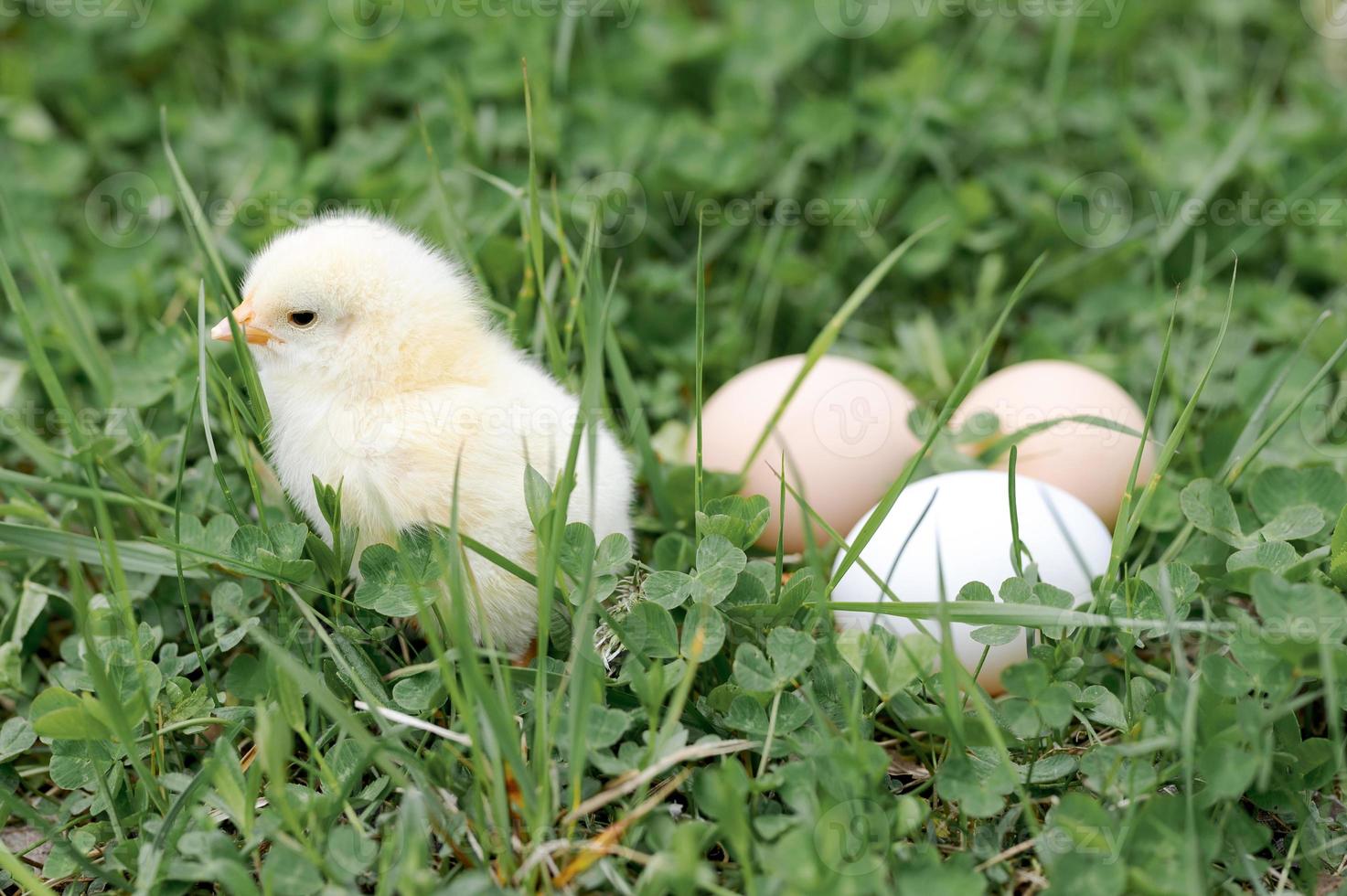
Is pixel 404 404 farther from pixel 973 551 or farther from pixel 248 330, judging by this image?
pixel 973 551

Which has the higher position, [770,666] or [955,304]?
[955,304]

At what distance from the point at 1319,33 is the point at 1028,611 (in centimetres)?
298

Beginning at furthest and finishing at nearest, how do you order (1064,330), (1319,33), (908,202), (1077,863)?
(1319,33) < (908,202) < (1064,330) < (1077,863)

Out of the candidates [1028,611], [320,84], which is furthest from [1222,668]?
[320,84]

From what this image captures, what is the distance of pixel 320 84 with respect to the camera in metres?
3.29

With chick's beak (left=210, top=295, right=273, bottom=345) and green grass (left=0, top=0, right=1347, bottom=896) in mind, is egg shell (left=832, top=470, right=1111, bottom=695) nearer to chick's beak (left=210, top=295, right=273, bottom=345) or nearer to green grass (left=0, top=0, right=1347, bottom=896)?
green grass (left=0, top=0, right=1347, bottom=896)

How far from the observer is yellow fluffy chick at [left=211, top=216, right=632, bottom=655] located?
171 centimetres

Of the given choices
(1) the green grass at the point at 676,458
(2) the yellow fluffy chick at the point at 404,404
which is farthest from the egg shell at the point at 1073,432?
(2) the yellow fluffy chick at the point at 404,404

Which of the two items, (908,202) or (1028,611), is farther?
(908,202)

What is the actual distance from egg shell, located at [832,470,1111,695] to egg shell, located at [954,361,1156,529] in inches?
9.4

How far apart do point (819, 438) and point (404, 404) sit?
79 centimetres

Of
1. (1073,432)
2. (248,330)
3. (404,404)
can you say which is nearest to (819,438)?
(1073,432)

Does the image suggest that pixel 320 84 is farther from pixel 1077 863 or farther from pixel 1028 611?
pixel 1077 863

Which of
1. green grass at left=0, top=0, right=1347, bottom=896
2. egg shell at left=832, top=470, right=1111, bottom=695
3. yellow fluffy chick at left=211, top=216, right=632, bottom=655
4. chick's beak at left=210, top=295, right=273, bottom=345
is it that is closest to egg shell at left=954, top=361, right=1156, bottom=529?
green grass at left=0, top=0, right=1347, bottom=896
